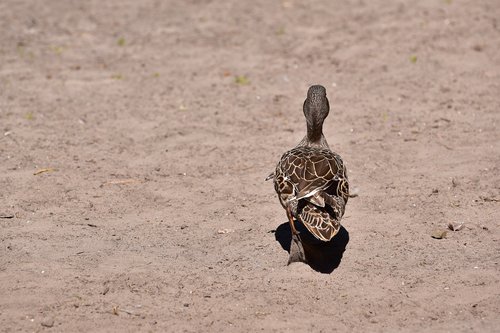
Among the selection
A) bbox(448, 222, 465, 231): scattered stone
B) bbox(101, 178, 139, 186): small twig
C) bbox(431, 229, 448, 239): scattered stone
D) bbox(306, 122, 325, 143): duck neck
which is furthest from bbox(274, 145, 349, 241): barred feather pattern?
bbox(101, 178, 139, 186): small twig

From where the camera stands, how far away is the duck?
6852 mm

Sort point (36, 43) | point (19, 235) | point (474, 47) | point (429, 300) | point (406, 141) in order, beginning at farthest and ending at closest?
point (36, 43)
point (474, 47)
point (406, 141)
point (19, 235)
point (429, 300)

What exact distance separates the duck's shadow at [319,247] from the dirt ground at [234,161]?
7 centimetres

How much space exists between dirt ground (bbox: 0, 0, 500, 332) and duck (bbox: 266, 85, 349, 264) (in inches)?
21.9

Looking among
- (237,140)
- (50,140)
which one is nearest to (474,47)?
(237,140)

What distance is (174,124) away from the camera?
1059 cm

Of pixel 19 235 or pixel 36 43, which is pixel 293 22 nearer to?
pixel 36 43

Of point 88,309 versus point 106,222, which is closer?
point 88,309

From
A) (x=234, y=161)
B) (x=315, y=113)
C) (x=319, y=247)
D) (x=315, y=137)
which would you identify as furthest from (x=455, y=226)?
(x=234, y=161)

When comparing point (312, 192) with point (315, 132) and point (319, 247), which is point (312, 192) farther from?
point (315, 132)

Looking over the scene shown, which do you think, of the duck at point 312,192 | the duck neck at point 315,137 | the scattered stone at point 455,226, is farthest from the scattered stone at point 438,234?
the duck neck at point 315,137

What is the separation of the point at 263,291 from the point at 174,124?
13.6ft

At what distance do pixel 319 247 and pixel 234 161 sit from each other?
2222 millimetres

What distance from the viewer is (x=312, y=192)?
6.89 metres
